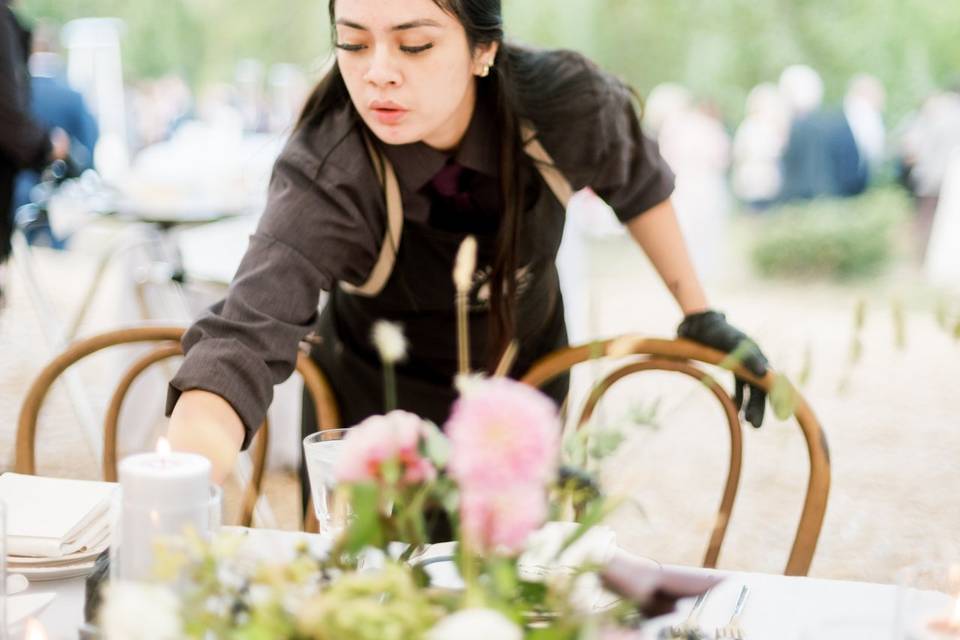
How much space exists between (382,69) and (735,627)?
2.37 ft

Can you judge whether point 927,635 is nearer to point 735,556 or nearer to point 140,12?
point 735,556

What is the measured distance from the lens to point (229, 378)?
1.18 metres

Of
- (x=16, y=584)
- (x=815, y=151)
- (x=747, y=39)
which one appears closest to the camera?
(x=16, y=584)

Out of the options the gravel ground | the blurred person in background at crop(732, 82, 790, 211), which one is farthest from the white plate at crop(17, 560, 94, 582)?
the blurred person in background at crop(732, 82, 790, 211)

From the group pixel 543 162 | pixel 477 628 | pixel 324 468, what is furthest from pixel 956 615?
pixel 543 162

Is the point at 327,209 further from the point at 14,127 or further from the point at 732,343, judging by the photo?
the point at 14,127

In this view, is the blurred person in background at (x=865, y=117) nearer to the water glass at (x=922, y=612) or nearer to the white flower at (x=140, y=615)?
the water glass at (x=922, y=612)

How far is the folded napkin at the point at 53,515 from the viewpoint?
1057mm

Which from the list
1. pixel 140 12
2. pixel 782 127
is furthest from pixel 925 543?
pixel 140 12

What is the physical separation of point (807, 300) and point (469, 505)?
7.01 m

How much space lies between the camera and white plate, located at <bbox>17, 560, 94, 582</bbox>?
1.04 metres

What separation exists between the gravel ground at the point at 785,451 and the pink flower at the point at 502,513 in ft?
3.93

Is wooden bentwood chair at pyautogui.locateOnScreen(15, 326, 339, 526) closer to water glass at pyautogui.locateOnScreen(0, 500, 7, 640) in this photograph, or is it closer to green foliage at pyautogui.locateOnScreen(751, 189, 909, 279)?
water glass at pyautogui.locateOnScreen(0, 500, 7, 640)

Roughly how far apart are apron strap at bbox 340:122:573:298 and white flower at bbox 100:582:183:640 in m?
0.98
